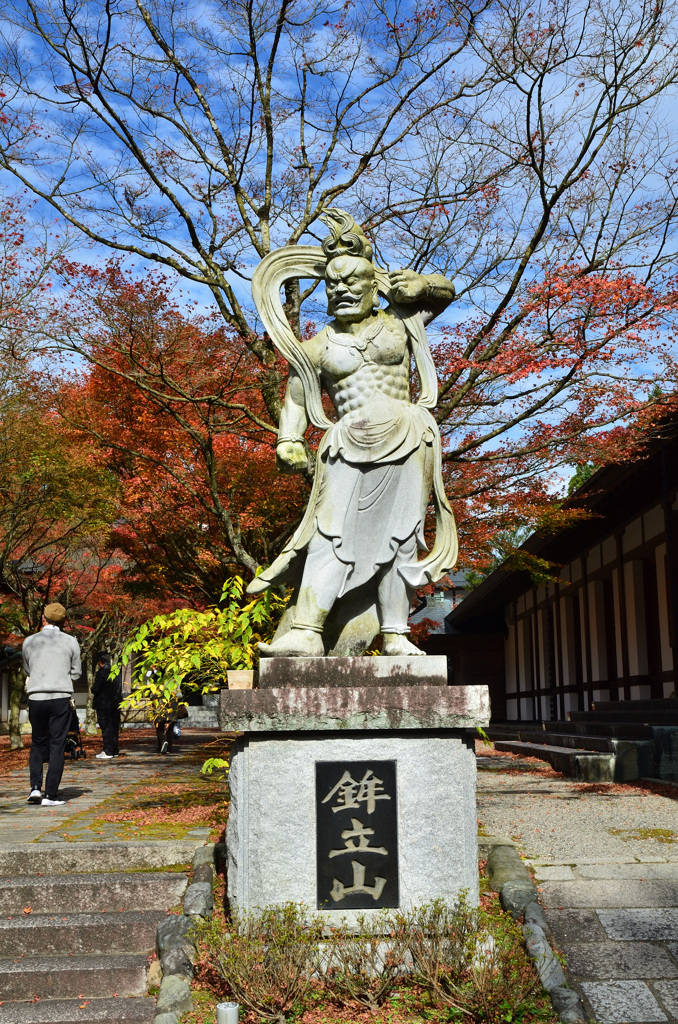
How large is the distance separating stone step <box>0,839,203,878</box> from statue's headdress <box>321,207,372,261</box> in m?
3.98

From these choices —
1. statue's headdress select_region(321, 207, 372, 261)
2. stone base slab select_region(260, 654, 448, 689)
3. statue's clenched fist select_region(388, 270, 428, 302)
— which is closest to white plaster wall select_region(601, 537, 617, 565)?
statue's clenched fist select_region(388, 270, 428, 302)

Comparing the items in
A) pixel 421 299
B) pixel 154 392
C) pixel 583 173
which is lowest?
pixel 421 299

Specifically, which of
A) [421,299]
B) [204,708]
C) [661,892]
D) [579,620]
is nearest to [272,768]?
[661,892]

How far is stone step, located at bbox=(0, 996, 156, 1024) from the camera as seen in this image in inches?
171

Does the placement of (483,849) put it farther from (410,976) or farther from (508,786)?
(508,786)

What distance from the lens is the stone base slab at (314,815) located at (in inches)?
177

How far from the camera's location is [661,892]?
522cm

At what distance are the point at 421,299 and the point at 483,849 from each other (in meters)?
3.58

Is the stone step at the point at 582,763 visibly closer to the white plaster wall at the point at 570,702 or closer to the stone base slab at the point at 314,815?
the stone base slab at the point at 314,815

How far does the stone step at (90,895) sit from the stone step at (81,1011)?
77cm

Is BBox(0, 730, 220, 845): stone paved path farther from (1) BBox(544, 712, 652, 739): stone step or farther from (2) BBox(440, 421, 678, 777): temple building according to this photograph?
(2) BBox(440, 421, 678, 777): temple building

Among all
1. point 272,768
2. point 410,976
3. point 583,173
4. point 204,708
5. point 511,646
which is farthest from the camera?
point 204,708

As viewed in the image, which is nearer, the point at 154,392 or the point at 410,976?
the point at 410,976

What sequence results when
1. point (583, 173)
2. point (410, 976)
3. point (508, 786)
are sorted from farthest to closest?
point (508, 786) < point (583, 173) < point (410, 976)
